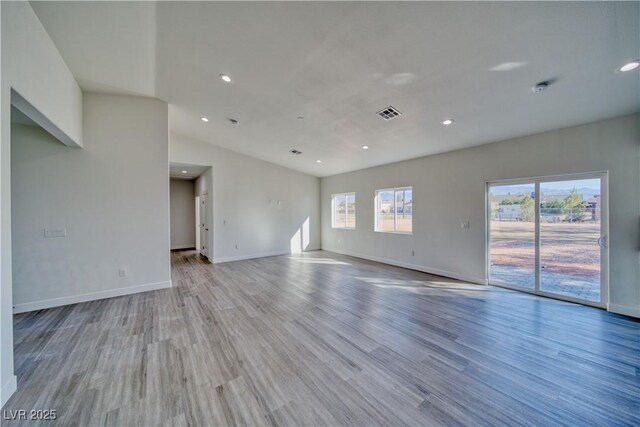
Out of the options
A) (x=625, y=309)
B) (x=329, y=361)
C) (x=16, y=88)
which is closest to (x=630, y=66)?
(x=625, y=309)

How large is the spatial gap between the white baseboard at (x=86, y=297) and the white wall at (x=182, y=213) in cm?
513

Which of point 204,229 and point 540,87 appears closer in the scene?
point 540,87

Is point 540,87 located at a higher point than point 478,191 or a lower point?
higher

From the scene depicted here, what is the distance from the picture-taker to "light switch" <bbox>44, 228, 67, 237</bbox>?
11.4 ft

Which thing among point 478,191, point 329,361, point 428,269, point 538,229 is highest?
point 478,191

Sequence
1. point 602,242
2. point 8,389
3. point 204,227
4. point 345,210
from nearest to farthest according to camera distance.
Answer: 1. point 8,389
2. point 602,242
3. point 204,227
4. point 345,210

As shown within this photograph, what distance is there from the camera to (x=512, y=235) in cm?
418

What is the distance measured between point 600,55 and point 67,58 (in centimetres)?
597

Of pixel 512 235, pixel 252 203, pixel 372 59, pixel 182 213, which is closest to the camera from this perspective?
pixel 372 59

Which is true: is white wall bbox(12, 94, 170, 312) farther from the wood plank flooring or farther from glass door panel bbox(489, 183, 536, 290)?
glass door panel bbox(489, 183, 536, 290)

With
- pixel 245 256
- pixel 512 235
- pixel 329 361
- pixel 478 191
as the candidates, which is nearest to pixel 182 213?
pixel 245 256

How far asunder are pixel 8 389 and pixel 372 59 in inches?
171

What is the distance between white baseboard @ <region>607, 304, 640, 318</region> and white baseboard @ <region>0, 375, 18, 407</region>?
6551 millimetres

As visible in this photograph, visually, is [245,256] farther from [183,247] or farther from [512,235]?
[512,235]
